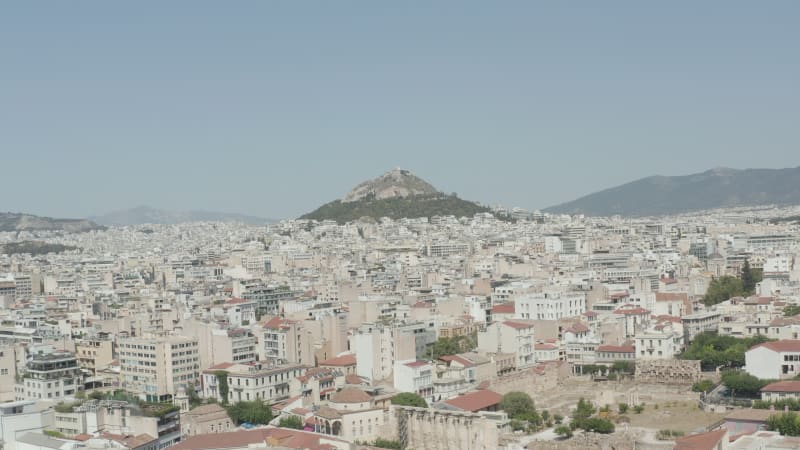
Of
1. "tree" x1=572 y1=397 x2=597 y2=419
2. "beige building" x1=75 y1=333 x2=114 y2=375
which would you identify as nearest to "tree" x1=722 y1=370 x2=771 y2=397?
"tree" x1=572 y1=397 x2=597 y2=419

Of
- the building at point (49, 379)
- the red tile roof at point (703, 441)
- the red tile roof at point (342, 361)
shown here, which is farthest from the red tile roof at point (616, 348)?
the building at point (49, 379)

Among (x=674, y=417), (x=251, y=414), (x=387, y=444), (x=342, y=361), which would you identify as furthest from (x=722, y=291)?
(x=251, y=414)

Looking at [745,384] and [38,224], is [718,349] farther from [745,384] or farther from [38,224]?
[38,224]

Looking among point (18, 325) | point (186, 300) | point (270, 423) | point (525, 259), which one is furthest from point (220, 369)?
point (525, 259)

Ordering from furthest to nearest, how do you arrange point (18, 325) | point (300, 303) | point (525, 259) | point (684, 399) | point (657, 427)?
point (525, 259) < point (300, 303) < point (18, 325) < point (684, 399) < point (657, 427)

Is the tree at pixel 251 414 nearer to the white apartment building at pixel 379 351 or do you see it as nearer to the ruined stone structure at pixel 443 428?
the ruined stone structure at pixel 443 428

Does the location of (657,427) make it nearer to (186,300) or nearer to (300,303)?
(300,303)

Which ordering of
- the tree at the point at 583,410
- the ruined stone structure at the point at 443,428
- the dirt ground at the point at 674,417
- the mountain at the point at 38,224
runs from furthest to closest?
the mountain at the point at 38,224 → the tree at the point at 583,410 → the dirt ground at the point at 674,417 → the ruined stone structure at the point at 443,428
